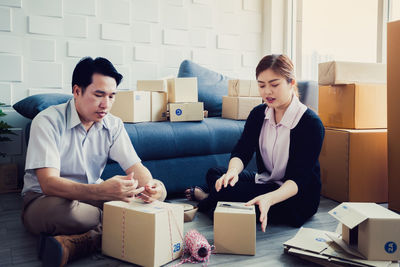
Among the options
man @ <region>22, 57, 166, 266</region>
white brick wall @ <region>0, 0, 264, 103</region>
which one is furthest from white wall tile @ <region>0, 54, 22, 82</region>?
man @ <region>22, 57, 166, 266</region>

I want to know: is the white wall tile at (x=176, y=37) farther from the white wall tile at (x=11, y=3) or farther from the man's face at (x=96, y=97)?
the man's face at (x=96, y=97)

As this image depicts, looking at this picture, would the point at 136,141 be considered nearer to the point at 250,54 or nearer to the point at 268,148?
the point at 268,148

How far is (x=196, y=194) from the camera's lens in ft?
7.76

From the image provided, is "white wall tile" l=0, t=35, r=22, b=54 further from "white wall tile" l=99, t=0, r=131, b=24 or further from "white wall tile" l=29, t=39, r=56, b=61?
"white wall tile" l=99, t=0, r=131, b=24

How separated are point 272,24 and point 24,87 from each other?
2638 mm

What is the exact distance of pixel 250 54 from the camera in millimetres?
4125

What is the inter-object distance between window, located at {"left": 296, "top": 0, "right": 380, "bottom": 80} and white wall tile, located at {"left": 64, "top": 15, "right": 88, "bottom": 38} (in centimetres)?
226

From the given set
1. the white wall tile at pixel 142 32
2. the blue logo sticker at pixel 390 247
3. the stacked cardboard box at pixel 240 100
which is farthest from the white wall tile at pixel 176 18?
the blue logo sticker at pixel 390 247

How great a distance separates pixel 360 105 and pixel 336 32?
4.07 ft

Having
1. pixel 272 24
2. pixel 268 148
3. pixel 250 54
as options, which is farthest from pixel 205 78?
pixel 268 148

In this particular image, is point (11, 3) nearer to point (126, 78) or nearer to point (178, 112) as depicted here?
point (126, 78)

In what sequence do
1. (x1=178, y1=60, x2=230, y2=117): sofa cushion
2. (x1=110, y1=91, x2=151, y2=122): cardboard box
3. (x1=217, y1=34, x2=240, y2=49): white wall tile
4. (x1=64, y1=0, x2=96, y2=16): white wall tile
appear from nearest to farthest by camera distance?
(x1=110, y1=91, x2=151, y2=122): cardboard box < (x1=64, y1=0, x2=96, y2=16): white wall tile < (x1=178, y1=60, x2=230, y2=117): sofa cushion < (x1=217, y1=34, x2=240, y2=49): white wall tile

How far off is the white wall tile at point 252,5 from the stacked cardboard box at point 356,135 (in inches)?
71.2

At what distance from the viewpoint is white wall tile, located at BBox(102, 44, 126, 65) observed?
332 centimetres
